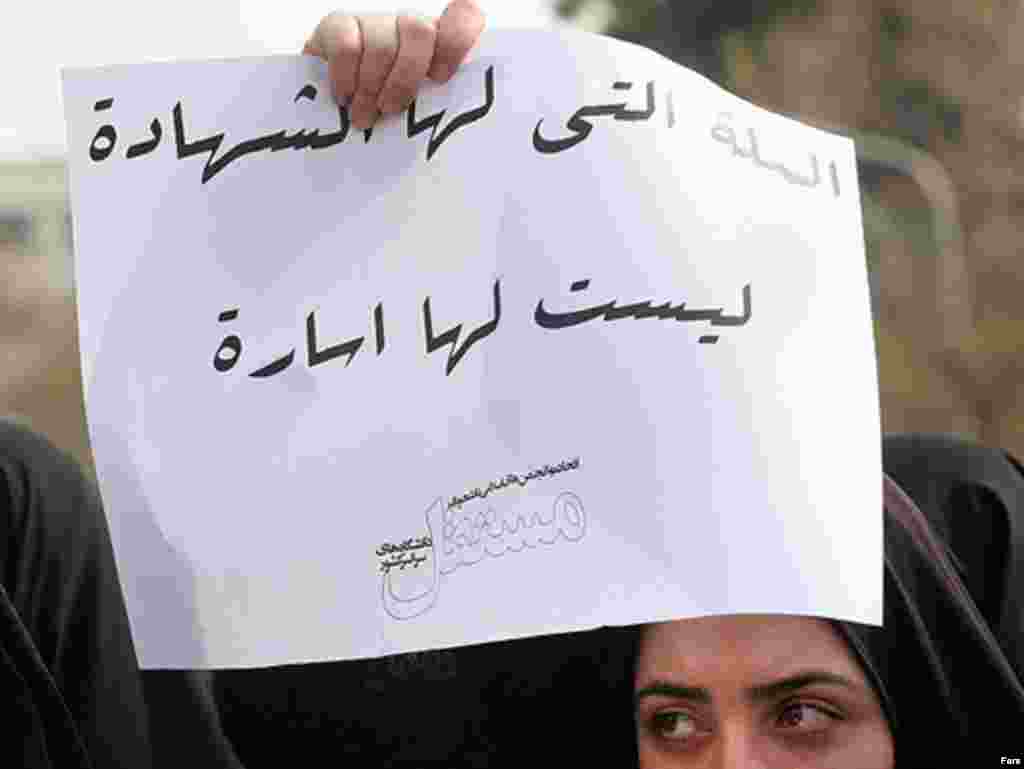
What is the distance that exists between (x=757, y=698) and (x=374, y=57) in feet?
2.33

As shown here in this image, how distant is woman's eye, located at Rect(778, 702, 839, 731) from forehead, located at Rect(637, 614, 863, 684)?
0.04 metres

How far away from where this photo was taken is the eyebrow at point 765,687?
2.16m

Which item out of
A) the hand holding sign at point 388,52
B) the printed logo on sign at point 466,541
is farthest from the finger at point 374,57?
the printed logo on sign at point 466,541

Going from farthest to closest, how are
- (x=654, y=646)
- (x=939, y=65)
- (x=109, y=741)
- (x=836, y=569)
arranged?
(x=939, y=65), (x=109, y=741), (x=654, y=646), (x=836, y=569)

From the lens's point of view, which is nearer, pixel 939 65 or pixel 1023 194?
pixel 1023 194

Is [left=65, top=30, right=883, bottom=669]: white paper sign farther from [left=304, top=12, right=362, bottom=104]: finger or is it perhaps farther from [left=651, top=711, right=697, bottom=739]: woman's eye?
[left=651, top=711, right=697, bottom=739]: woman's eye

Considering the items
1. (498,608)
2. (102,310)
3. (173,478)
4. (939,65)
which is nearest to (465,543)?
(498,608)

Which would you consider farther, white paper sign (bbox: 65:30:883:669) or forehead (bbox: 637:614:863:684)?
forehead (bbox: 637:614:863:684)

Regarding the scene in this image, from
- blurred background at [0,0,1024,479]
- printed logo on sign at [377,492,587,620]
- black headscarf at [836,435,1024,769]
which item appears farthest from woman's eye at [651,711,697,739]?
blurred background at [0,0,1024,479]

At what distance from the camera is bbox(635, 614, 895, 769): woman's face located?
2.16 meters

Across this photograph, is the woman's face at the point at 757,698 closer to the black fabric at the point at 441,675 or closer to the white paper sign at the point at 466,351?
the black fabric at the point at 441,675

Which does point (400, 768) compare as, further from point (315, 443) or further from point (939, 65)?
point (939, 65)

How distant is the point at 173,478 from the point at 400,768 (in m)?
0.69

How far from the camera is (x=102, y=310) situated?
208 centimetres
